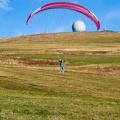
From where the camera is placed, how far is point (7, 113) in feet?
41.5

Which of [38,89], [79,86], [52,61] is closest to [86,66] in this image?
[52,61]

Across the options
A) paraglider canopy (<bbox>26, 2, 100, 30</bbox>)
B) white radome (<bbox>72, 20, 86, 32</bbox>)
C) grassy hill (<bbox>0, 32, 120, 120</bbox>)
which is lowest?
grassy hill (<bbox>0, 32, 120, 120</bbox>)

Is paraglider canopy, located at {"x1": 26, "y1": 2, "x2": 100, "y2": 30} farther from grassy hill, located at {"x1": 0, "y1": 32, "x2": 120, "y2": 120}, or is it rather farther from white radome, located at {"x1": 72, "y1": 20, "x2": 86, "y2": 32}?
white radome, located at {"x1": 72, "y1": 20, "x2": 86, "y2": 32}

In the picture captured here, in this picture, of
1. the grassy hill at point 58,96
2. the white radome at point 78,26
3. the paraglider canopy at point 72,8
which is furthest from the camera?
the white radome at point 78,26

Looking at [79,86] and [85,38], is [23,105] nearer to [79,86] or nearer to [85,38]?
[79,86]

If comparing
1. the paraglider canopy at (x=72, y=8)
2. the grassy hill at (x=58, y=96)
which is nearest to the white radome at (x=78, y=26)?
the grassy hill at (x=58, y=96)

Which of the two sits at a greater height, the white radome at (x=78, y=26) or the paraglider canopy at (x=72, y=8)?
the white radome at (x=78, y=26)

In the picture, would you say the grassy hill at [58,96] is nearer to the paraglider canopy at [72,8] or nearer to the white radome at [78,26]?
the paraglider canopy at [72,8]

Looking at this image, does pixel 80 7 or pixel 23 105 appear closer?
pixel 23 105

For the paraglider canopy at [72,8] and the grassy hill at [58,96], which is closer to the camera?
the grassy hill at [58,96]

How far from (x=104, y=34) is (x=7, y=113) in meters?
133

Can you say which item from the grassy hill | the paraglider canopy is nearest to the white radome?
the grassy hill

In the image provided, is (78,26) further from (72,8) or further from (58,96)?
(58,96)

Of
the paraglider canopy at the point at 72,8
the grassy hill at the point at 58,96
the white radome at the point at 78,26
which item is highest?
the white radome at the point at 78,26
